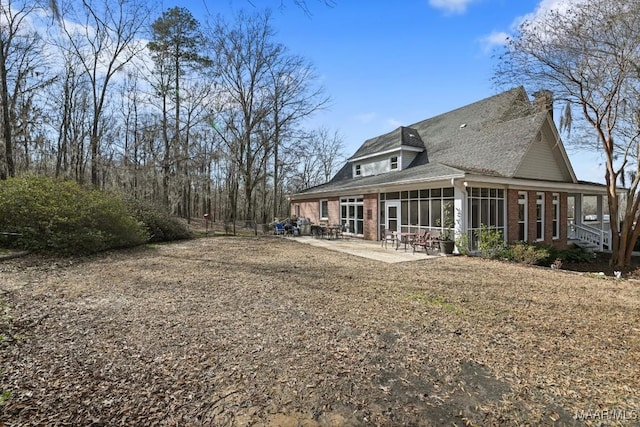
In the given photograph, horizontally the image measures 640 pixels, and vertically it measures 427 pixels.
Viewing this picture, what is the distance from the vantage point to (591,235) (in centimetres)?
1525

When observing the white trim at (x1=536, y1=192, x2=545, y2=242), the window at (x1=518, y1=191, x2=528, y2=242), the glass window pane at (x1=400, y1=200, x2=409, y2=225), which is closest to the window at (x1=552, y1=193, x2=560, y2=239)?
the white trim at (x1=536, y1=192, x2=545, y2=242)

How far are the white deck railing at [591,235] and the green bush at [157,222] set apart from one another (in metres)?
19.4

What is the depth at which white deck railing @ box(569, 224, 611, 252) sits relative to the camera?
15.0 meters

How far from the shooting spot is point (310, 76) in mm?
20047

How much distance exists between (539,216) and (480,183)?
15.3 feet

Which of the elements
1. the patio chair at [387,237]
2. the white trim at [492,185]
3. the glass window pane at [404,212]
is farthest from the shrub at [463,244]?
the glass window pane at [404,212]

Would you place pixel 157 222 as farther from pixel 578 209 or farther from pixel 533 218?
pixel 578 209

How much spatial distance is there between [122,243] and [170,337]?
27.3 feet

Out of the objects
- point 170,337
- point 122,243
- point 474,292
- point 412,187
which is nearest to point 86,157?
point 122,243

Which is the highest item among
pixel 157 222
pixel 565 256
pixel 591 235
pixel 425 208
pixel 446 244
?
pixel 425 208

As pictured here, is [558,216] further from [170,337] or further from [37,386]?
[37,386]
